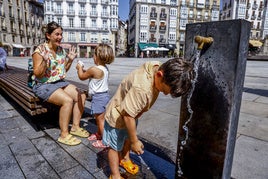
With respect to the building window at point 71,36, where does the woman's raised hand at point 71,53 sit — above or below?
below

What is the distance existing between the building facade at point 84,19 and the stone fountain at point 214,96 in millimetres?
46186

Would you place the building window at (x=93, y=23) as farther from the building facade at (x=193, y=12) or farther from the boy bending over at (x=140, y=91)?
the boy bending over at (x=140, y=91)

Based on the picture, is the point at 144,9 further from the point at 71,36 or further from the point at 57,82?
the point at 57,82

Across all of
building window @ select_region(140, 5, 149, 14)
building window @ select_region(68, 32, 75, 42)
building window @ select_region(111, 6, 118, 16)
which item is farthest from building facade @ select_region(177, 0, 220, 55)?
building window @ select_region(68, 32, 75, 42)

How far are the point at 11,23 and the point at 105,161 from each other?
50103 mm

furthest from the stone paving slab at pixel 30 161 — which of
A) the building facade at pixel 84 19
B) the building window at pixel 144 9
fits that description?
Answer: the building window at pixel 144 9

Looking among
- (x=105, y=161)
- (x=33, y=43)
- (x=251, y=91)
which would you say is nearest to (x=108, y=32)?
(x=33, y=43)

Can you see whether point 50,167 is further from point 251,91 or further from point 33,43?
point 33,43

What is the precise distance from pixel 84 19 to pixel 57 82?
4867 centimetres

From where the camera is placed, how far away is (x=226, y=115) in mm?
Answer: 1369

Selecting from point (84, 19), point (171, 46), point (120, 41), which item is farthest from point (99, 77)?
point (120, 41)

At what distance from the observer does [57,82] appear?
3.03 m

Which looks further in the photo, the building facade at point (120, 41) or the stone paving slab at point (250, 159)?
the building facade at point (120, 41)

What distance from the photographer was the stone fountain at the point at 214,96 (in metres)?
1.30
